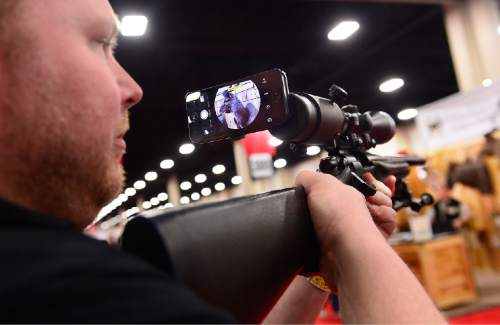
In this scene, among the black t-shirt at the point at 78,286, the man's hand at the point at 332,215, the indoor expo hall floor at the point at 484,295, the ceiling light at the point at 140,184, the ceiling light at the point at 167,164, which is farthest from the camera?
the ceiling light at the point at 140,184

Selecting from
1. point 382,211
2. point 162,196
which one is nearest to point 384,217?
point 382,211

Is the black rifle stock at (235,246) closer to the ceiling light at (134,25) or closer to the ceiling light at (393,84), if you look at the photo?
the ceiling light at (134,25)

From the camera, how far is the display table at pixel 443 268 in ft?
14.7

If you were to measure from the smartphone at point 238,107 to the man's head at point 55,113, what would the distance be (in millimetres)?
315

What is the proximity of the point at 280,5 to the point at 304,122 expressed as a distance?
3546 millimetres

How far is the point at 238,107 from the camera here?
3.11 ft

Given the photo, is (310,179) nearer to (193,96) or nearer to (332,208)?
(332,208)

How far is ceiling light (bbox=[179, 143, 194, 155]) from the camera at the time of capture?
9.34 m

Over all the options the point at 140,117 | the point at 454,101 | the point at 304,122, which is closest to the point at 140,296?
the point at 304,122

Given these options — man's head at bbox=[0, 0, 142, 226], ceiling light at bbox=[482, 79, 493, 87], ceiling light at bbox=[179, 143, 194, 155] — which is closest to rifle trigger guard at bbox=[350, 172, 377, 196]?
man's head at bbox=[0, 0, 142, 226]

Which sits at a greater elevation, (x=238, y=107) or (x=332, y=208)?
(x=238, y=107)

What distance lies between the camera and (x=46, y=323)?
39cm

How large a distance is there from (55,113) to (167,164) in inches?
447

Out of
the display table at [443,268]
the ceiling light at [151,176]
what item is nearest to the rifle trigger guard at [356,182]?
the display table at [443,268]
